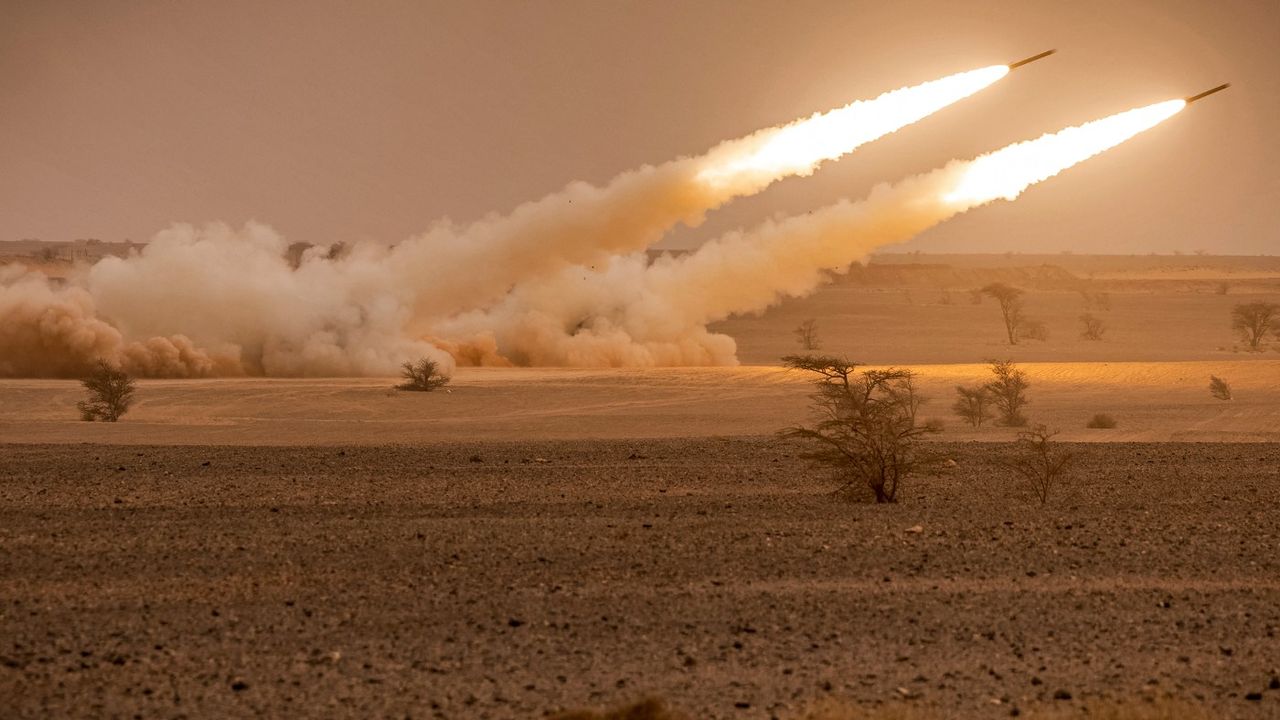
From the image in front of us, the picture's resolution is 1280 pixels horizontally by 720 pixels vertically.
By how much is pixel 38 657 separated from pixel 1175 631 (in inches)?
286

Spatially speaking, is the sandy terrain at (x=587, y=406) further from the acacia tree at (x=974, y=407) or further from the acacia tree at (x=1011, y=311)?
the acacia tree at (x=1011, y=311)

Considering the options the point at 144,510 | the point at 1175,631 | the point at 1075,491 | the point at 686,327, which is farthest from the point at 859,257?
the point at 1175,631

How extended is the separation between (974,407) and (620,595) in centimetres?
1998

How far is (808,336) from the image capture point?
57.7 metres

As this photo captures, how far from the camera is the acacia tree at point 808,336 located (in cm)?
5691

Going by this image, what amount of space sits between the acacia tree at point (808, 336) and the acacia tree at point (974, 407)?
2439 centimetres

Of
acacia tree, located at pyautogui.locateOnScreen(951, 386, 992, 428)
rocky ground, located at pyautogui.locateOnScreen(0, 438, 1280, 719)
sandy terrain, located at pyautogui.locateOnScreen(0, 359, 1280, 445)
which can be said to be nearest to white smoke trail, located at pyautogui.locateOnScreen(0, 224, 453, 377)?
sandy terrain, located at pyautogui.locateOnScreen(0, 359, 1280, 445)

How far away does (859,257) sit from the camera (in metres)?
34.7

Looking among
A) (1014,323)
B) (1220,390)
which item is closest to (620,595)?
(1220,390)

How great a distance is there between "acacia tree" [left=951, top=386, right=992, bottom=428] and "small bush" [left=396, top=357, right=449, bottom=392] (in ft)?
39.2

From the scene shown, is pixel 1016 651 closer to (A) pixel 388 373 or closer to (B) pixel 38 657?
(B) pixel 38 657

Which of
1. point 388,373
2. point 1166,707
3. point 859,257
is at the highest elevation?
point 859,257

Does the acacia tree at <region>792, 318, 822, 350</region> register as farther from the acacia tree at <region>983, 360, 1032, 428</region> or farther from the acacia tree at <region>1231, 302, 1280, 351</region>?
the acacia tree at <region>983, 360, 1032, 428</region>

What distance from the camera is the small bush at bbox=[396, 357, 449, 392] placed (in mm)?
33906
